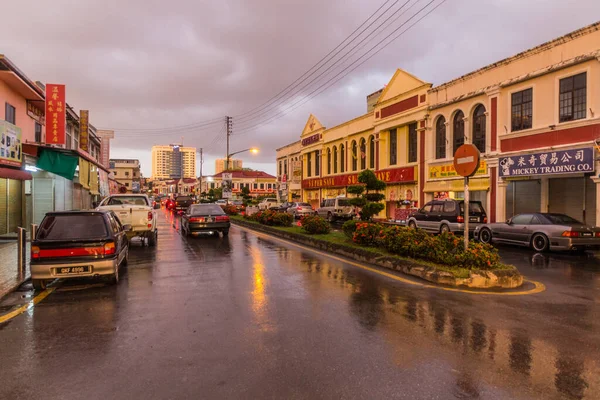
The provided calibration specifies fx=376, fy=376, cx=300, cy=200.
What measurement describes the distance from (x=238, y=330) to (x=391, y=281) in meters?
4.04

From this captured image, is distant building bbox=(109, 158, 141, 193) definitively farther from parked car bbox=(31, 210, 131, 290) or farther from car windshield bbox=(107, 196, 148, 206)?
parked car bbox=(31, 210, 131, 290)

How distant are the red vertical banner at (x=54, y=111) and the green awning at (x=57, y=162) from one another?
116 cm

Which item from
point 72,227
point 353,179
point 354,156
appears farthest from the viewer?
point 354,156

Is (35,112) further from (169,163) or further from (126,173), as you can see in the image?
(169,163)

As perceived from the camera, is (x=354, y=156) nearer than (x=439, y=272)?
No

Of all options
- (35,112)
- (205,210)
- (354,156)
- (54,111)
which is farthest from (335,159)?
(35,112)

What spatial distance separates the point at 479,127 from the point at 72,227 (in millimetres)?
22720

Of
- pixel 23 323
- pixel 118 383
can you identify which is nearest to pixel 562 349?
pixel 118 383

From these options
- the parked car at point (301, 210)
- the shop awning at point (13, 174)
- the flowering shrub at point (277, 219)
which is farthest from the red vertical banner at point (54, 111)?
the parked car at point (301, 210)

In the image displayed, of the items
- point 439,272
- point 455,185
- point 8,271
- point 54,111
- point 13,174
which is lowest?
point 8,271

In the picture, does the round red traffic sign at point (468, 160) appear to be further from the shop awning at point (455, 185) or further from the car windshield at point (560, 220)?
the shop awning at point (455, 185)

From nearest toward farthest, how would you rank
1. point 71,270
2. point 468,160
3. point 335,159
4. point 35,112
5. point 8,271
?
point 71,270 → point 468,160 → point 8,271 → point 35,112 → point 335,159

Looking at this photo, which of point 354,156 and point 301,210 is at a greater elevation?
point 354,156

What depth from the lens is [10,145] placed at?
13.9m
